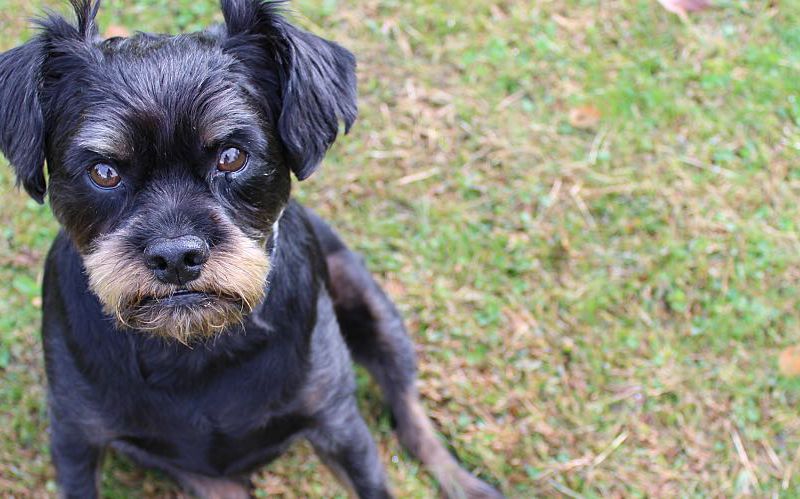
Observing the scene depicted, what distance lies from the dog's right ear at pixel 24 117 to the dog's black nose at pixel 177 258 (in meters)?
0.47

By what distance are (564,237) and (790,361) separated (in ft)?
4.03

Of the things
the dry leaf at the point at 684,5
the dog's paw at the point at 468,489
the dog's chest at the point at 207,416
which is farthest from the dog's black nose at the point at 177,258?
the dry leaf at the point at 684,5

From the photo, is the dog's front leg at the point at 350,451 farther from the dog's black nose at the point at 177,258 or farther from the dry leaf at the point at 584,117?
the dry leaf at the point at 584,117

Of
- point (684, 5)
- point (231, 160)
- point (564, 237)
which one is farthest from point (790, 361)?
point (231, 160)

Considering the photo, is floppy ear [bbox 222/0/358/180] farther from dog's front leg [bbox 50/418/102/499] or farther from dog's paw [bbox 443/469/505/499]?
dog's paw [bbox 443/469/505/499]

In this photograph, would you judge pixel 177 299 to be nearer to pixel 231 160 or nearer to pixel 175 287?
pixel 175 287

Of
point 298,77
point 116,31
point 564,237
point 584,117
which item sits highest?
point 298,77

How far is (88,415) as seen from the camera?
122 inches

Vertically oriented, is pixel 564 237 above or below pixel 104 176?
below

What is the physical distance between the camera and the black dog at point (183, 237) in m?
2.62

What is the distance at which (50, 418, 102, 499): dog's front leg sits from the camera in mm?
3236

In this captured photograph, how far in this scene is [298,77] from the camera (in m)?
2.78


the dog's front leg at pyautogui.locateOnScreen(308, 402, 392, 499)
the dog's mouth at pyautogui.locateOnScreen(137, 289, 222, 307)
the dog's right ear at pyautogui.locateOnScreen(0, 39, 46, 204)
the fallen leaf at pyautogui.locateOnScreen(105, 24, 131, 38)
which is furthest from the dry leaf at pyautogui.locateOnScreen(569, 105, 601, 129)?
the dog's right ear at pyautogui.locateOnScreen(0, 39, 46, 204)

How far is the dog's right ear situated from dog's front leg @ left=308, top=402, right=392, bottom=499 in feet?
4.42
